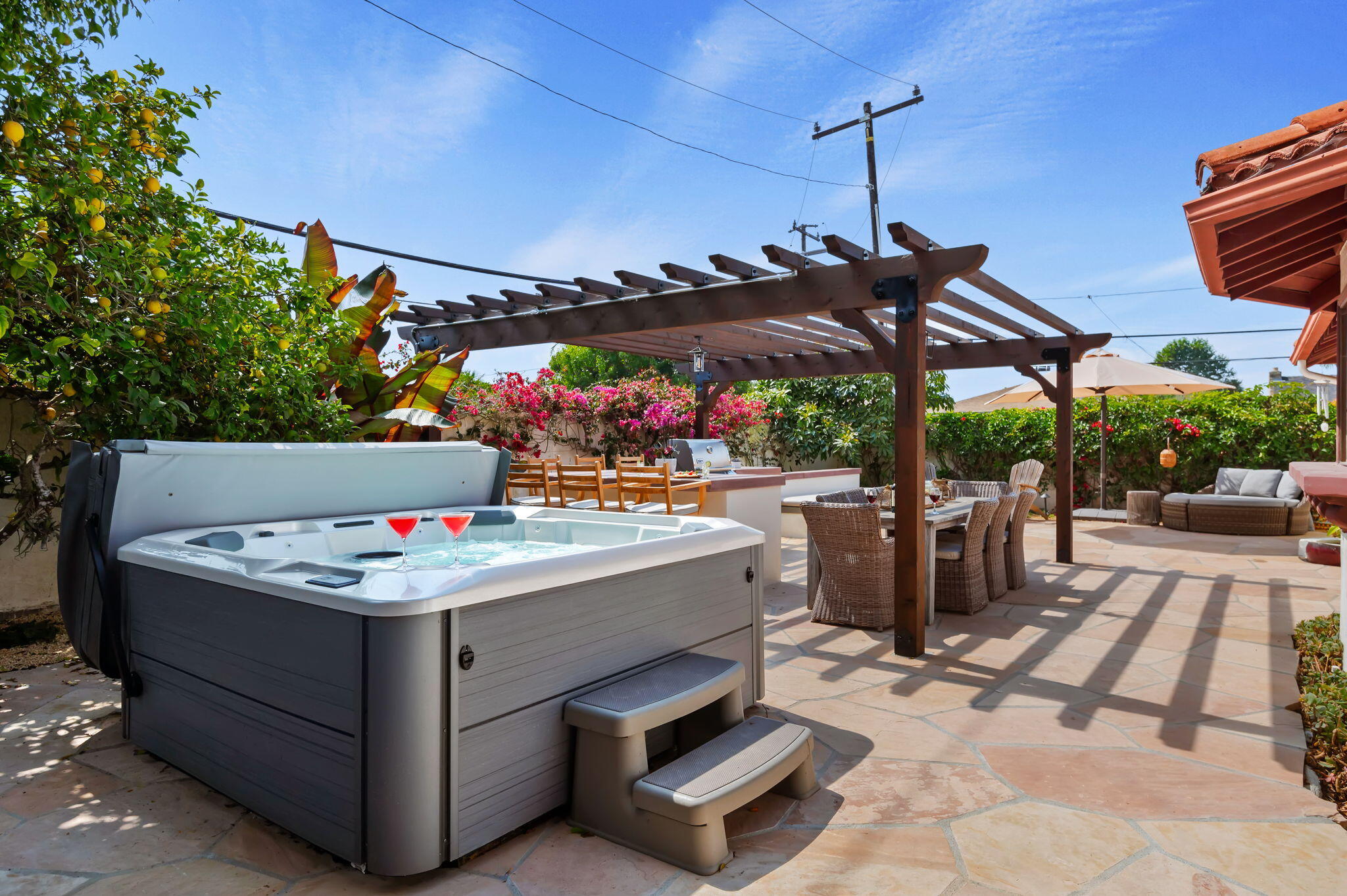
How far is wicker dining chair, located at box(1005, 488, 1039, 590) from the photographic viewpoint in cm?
562

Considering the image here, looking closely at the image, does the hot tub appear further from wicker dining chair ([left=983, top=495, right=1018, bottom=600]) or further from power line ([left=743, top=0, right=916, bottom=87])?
power line ([left=743, top=0, right=916, bottom=87])

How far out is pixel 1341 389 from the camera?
449cm

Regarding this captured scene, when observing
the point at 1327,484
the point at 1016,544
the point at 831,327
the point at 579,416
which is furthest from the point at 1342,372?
the point at 579,416

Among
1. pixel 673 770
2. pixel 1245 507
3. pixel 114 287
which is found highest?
pixel 114 287

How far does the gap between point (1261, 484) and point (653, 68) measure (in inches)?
Result: 356

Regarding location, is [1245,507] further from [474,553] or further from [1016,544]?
[474,553]

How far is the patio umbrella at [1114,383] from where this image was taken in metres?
9.16

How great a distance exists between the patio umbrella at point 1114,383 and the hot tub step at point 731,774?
8.02 m

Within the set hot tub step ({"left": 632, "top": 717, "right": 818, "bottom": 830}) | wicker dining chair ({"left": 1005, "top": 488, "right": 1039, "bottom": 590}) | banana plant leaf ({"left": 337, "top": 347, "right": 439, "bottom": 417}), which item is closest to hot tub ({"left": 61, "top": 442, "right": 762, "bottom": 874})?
hot tub step ({"left": 632, "top": 717, "right": 818, "bottom": 830})

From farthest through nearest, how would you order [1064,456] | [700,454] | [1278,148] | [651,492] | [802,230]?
[802,230] → [700,454] → [1064,456] → [651,492] → [1278,148]

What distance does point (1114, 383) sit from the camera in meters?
9.12

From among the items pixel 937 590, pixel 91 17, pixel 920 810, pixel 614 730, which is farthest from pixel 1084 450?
pixel 91 17

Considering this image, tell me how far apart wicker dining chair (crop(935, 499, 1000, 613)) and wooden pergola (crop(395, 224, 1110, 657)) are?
2.52 ft

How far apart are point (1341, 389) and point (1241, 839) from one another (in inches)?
150
